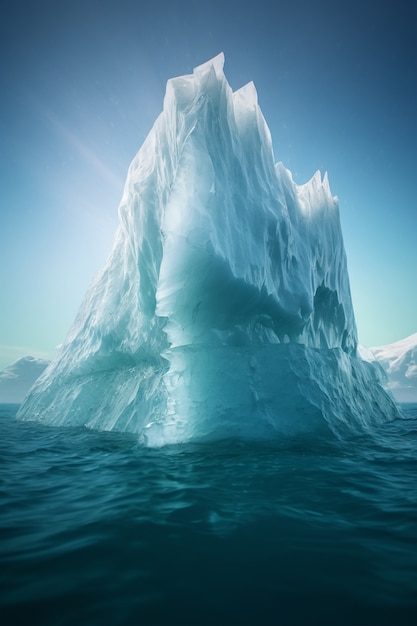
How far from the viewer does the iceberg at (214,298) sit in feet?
17.6

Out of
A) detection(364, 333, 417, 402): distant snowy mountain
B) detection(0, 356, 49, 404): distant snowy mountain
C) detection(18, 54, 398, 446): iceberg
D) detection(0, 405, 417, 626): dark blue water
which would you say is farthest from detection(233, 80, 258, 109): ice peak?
detection(0, 356, 49, 404): distant snowy mountain

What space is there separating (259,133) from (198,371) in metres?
5.64

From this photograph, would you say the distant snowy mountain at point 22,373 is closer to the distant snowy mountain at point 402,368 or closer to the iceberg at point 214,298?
the iceberg at point 214,298

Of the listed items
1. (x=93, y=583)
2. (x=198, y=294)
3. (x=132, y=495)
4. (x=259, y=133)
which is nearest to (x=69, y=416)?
(x=198, y=294)

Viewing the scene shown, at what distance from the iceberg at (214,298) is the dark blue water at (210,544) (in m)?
1.76

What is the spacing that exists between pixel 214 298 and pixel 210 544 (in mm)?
4248

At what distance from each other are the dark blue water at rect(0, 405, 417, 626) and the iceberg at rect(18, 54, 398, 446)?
1764 mm

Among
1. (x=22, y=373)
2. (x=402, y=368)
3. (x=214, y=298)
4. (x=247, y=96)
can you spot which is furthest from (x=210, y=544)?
(x=22, y=373)

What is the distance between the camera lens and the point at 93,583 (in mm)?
1606

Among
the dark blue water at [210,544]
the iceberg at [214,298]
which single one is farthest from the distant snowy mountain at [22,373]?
the dark blue water at [210,544]

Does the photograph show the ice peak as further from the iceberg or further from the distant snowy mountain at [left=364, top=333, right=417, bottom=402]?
the distant snowy mountain at [left=364, top=333, right=417, bottom=402]

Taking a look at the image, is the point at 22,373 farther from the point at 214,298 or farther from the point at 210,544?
the point at 210,544

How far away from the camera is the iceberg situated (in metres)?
5.36

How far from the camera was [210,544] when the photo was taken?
1981mm
